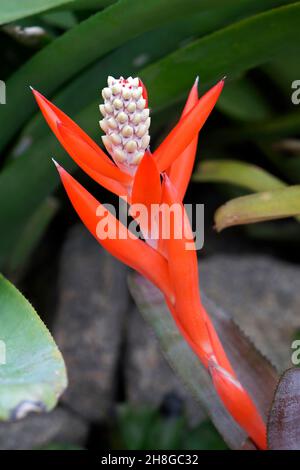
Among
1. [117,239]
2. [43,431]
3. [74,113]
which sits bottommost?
[43,431]

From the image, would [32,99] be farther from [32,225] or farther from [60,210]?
[60,210]

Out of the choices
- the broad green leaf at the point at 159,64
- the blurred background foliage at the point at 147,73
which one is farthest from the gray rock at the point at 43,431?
the broad green leaf at the point at 159,64

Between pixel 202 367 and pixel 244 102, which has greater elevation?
pixel 244 102

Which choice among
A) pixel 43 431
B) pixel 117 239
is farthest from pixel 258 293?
pixel 117 239

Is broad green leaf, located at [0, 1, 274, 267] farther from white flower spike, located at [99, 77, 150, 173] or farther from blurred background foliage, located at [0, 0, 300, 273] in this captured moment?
white flower spike, located at [99, 77, 150, 173]

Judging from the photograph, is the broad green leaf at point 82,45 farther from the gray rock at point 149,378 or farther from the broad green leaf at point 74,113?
the gray rock at point 149,378

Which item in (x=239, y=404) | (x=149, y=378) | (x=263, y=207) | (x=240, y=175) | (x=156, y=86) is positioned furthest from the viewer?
(x=149, y=378)

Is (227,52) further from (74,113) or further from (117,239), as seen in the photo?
(117,239)
